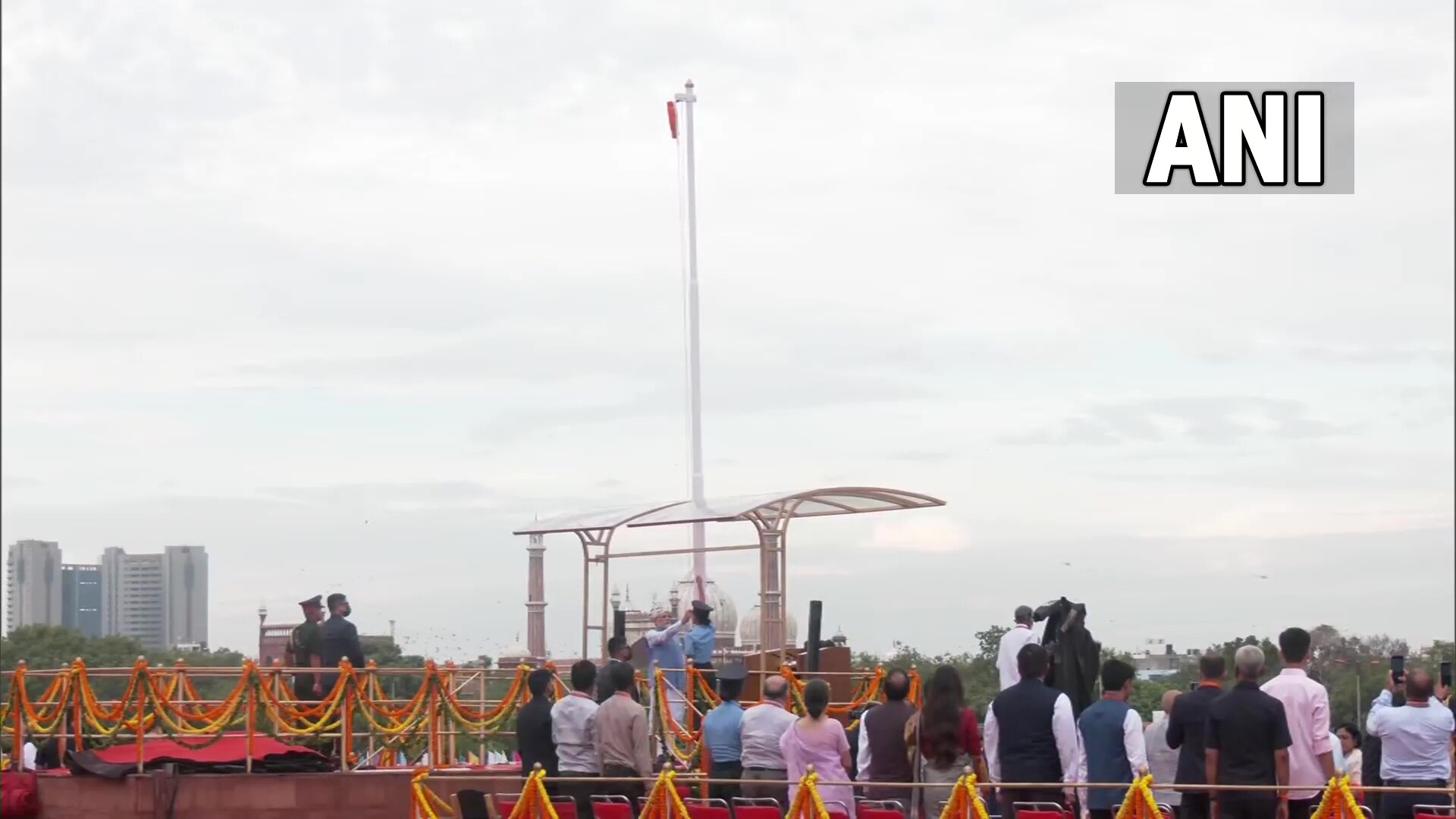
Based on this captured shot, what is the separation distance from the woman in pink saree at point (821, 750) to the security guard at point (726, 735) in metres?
0.95

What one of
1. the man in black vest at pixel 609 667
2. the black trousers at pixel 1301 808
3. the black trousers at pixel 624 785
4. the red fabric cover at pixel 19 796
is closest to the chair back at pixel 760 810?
the black trousers at pixel 624 785

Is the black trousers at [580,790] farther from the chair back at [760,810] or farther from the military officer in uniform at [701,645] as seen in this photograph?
the military officer in uniform at [701,645]

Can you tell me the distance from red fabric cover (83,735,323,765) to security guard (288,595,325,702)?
0.91m

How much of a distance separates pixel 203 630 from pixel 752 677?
16114 centimetres

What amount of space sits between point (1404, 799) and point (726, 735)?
4.81 metres

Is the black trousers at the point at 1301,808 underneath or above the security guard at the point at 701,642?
underneath

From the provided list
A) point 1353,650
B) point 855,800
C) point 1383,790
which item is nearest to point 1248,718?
point 1383,790

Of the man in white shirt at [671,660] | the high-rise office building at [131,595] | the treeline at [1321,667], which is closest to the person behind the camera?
the man in white shirt at [671,660]

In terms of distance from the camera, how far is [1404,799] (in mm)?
13719

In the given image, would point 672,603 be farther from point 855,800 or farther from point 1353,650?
point 1353,650

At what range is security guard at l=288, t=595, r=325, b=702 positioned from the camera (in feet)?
68.8

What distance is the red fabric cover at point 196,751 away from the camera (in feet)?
64.5

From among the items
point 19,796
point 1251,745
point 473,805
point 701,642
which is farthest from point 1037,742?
point 19,796

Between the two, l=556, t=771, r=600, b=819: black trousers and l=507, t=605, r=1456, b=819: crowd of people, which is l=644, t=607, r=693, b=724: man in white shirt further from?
l=556, t=771, r=600, b=819: black trousers
